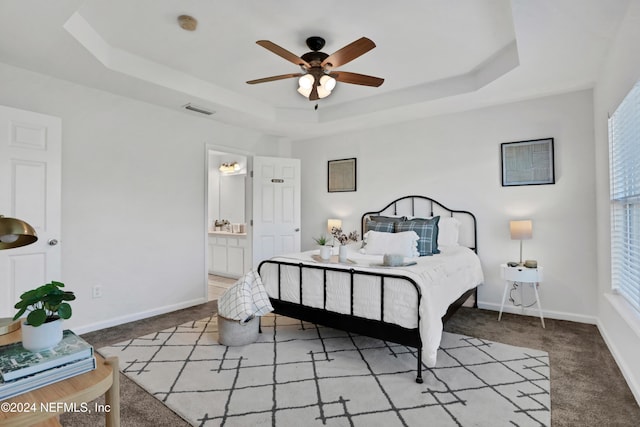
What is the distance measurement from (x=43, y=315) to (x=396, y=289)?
1.98 meters

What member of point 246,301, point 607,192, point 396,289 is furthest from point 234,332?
point 607,192

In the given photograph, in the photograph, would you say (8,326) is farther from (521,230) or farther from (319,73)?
(521,230)

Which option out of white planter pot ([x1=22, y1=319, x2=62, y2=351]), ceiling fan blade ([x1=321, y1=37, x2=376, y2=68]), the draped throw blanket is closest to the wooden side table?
white planter pot ([x1=22, y1=319, x2=62, y2=351])

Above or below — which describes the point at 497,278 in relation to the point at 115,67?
below

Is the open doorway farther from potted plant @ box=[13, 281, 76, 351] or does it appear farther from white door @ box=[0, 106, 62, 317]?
potted plant @ box=[13, 281, 76, 351]

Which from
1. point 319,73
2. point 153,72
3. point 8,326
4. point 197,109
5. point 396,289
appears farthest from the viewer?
point 197,109

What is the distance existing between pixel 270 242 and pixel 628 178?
4153mm

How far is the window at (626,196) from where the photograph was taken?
229 centimetres

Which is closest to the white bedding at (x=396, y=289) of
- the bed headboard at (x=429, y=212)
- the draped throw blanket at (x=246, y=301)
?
the draped throw blanket at (x=246, y=301)

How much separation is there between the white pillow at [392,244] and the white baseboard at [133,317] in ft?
7.61

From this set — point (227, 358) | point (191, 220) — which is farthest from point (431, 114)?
point (227, 358)

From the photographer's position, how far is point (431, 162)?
4555mm

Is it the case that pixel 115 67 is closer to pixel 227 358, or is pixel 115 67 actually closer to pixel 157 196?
pixel 157 196

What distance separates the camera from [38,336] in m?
1.25
